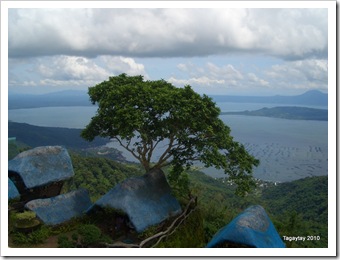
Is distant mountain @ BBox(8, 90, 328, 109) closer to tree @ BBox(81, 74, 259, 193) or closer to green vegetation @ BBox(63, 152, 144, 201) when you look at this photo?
tree @ BBox(81, 74, 259, 193)

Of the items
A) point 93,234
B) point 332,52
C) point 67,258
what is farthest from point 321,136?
point 67,258

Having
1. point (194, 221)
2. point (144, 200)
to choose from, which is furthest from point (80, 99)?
point (194, 221)

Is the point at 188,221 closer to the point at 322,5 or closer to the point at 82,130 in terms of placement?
the point at 82,130

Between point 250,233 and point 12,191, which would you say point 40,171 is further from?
point 250,233

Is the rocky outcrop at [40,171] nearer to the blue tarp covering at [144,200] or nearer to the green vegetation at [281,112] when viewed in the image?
the blue tarp covering at [144,200]

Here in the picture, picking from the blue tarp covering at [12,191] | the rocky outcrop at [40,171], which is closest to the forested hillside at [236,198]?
the rocky outcrop at [40,171]
